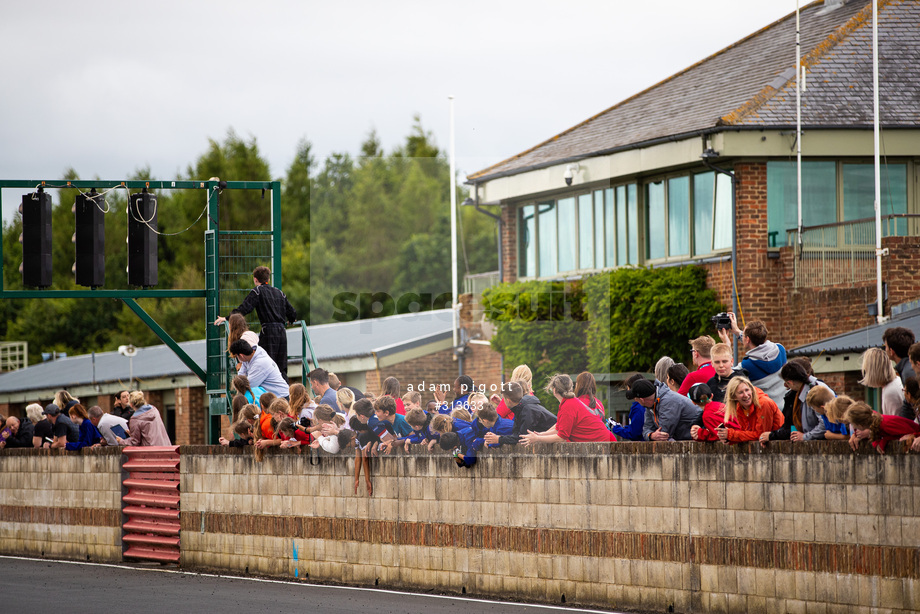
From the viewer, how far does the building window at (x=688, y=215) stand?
27.0m

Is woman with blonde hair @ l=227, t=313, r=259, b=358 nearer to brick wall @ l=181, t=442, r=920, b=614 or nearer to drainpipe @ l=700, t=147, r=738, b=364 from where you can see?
brick wall @ l=181, t=442, r=920, b=614

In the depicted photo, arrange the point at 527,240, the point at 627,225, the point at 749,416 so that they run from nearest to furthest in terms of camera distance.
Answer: the point at 749,416 → the point at 627,225 → the point at 527,240

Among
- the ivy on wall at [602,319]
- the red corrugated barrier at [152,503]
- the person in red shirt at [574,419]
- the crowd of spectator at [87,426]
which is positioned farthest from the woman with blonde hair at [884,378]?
the ivy on wall at [602,319]

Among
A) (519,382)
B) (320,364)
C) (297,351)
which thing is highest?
(297,351)

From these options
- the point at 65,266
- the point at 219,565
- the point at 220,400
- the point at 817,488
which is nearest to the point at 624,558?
the point at 817,488

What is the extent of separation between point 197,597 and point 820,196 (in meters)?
17.8

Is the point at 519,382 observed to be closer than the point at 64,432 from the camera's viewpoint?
Yes

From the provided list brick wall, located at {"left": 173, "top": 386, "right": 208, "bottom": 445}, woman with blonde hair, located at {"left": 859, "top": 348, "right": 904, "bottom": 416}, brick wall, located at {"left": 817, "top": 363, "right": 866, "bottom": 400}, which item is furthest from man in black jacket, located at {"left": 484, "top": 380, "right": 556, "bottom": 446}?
brick wall, located at {"left": 173, "top": 386, "right": 208, "bottom": 445}

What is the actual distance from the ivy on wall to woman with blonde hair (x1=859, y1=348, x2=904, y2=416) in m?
16.4

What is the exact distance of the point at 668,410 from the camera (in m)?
11.5

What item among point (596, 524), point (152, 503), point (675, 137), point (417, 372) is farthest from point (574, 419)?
point (417, 372)

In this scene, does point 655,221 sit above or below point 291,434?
above

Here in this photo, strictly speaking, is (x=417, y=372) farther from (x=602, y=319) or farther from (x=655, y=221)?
(x=655, y=221)

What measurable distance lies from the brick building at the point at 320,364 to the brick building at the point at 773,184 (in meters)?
2.97
